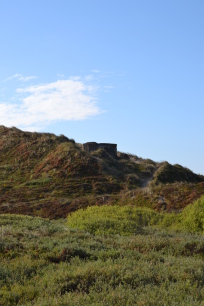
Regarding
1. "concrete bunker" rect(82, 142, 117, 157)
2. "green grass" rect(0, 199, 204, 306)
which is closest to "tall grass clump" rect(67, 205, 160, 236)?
"green grass" rect(0, 199, 204, 306)

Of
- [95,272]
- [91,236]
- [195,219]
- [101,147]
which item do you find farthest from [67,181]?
[95,272]

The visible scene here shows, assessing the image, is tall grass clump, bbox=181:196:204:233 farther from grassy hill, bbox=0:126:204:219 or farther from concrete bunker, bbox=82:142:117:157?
concrete bunker, bbox=82:142:117:157

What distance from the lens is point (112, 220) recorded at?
711 inches

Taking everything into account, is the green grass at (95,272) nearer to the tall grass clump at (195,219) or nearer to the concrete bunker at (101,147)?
the tall grass clump at (195,219)

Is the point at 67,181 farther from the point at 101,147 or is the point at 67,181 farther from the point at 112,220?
the point at 101,147

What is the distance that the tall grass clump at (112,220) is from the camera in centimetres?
1684

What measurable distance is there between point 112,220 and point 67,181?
1684 centimetres

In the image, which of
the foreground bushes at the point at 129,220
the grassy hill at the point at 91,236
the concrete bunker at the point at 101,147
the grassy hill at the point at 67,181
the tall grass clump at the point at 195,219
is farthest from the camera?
the concrete bunker at the point at 101,147

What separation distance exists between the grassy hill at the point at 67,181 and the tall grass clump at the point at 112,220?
456 centimetres

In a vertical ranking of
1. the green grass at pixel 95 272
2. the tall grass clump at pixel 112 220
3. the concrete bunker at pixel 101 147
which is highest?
the concrete bunker at pixel 101 147

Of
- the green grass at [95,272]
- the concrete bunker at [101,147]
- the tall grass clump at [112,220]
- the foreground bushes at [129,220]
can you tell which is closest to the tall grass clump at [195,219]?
the foreground bushes at [129,220]

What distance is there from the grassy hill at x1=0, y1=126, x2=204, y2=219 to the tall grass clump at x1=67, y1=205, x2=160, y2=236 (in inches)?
180

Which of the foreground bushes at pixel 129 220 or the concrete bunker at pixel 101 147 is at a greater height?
the concrete bunker at pixel 101 147

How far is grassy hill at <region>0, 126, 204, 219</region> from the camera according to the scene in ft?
90.5
